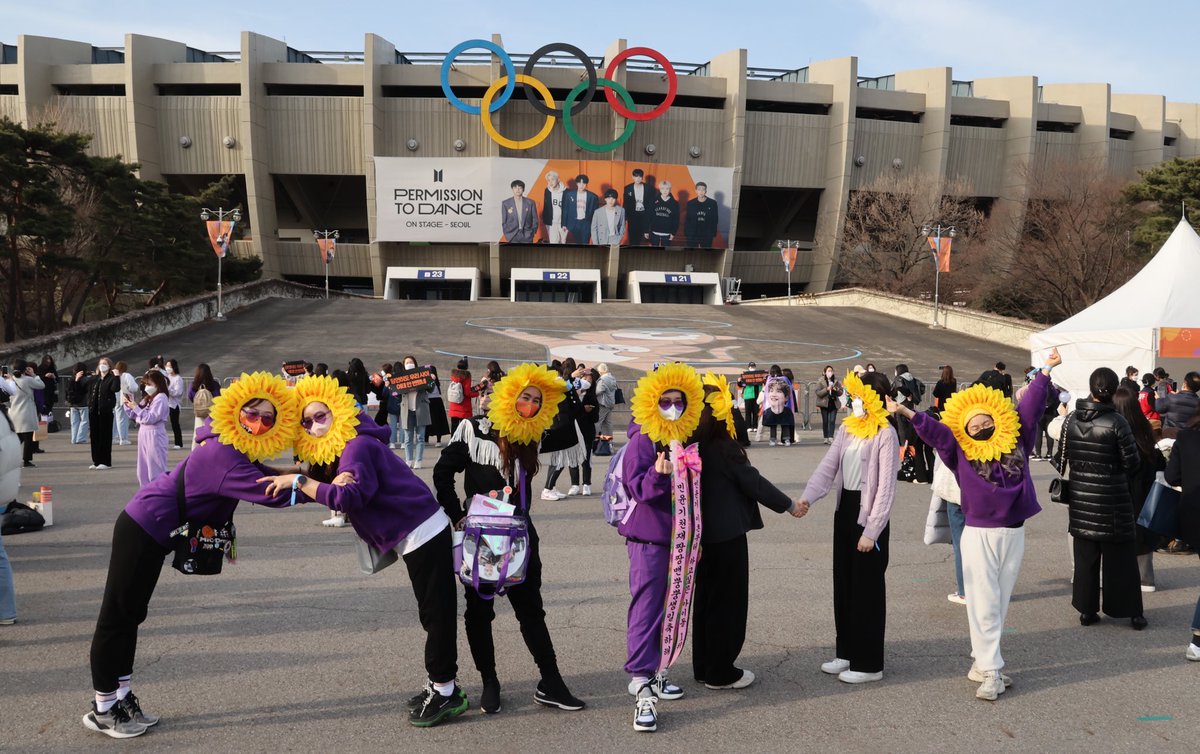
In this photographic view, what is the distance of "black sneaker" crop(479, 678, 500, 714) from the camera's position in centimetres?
459

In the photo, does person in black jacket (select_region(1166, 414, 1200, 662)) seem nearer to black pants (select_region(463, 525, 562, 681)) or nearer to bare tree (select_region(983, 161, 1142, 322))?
black pants (select_region(463, 525, 562, 681))

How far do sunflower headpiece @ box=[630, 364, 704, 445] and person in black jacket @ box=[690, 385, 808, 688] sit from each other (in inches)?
4.9

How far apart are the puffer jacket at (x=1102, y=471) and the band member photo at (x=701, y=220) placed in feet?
171

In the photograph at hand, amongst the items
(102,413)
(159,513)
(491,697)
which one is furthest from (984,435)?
(102,413)

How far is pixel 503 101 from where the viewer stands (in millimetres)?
54438

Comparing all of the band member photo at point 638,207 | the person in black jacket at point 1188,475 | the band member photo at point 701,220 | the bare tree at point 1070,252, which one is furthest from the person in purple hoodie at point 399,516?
the band member photo at point 701,220

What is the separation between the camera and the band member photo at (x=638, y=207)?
56406mm

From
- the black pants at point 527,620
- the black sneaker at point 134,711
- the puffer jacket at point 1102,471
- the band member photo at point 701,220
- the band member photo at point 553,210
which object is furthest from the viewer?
the band member photo at point 701,220

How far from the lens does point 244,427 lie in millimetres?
4191

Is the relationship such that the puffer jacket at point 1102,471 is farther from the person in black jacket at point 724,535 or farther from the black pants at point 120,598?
the black pants at point 120,598

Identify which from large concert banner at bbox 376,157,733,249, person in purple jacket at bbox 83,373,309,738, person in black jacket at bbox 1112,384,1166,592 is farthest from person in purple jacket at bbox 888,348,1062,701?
large concert banner at bbox 376,157,733,249

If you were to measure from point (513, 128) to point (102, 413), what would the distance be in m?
48.5

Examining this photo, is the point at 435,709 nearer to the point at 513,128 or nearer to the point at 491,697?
the point at 491,697

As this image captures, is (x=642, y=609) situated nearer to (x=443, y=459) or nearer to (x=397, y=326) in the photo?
(x=443, y=459)
